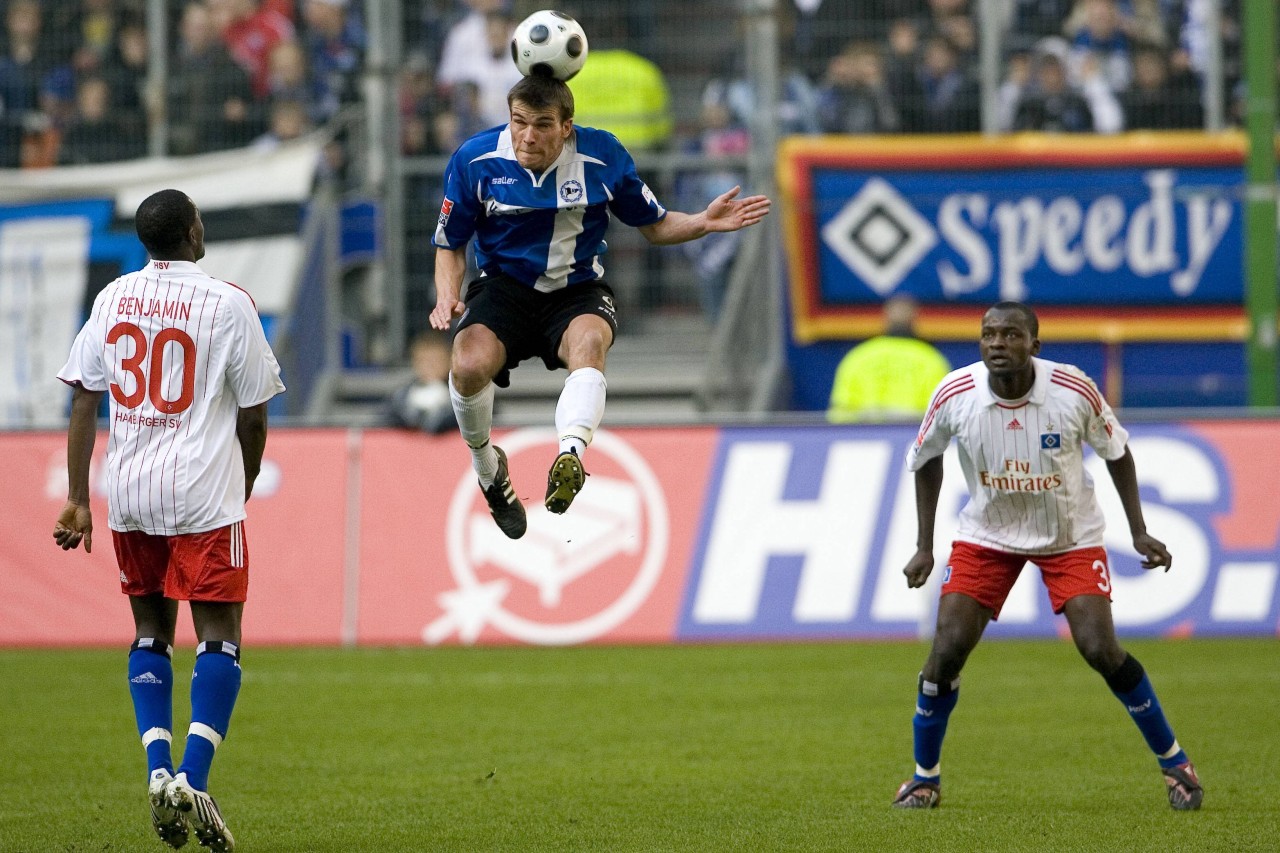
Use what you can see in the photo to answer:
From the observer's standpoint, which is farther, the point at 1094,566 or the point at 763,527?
the point at 763,527

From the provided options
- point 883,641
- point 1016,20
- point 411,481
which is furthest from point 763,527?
point 1016,20

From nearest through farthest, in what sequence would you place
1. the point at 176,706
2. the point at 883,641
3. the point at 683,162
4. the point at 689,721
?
the point at 689,721 → the point at 176,706 → the point at 883,641 → the point at 683,162

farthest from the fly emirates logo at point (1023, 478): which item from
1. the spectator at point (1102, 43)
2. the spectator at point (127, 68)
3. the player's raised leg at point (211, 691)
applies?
the spectator at point (127, 68)

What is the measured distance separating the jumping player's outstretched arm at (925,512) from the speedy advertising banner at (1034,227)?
30.8 ft

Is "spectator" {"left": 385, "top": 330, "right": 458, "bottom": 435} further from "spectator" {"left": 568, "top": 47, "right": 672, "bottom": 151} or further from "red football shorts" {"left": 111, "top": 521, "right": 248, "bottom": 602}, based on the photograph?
"red football shorts" {"left": 111, "top": 521, "right": 248, "bottom": 602}

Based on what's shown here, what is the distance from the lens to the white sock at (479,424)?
7793 mm

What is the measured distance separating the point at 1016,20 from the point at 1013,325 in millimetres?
9958

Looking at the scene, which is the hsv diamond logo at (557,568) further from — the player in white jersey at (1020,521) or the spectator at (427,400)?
the player in white jersey at (1020,521)

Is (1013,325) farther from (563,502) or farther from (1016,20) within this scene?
(1016,20)

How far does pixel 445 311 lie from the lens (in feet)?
24.5

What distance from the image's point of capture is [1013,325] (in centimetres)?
777


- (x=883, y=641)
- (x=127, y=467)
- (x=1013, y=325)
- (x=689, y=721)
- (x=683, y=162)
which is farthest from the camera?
(x=683, y=162)

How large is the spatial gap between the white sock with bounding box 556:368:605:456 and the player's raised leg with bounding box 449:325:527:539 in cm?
35

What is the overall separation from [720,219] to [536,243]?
2.57ft
